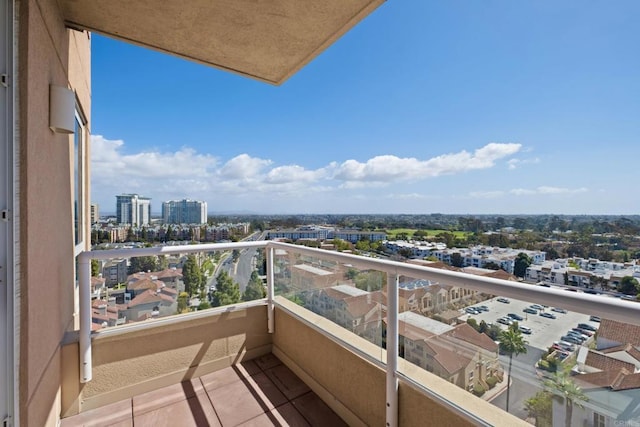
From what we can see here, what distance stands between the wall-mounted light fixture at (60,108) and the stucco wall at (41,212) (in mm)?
60

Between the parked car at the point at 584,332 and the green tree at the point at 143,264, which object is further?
the green tree at the point at 143,264

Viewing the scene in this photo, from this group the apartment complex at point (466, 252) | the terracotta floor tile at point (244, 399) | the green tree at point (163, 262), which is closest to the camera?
the terracotta floor tile at point (244, 399)

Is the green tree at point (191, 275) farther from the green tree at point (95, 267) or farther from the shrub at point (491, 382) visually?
the shrub at point (491, 382)

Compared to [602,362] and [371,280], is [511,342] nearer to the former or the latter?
A: [602,362]

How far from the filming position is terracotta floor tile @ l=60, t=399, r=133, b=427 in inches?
85.8

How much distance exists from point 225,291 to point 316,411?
1452 mm

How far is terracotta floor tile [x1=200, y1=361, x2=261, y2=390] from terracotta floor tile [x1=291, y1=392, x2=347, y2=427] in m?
0.66

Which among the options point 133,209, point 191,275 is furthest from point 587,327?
point 133,209

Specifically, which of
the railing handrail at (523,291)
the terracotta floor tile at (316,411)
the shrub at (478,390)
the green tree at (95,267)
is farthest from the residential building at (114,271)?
the shrub at (478,390)

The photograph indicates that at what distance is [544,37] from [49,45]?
13608 millimetres

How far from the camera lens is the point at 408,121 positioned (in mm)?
19656

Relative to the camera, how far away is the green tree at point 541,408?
1.19m

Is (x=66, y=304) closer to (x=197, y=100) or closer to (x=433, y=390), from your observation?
(x=433, y=390)

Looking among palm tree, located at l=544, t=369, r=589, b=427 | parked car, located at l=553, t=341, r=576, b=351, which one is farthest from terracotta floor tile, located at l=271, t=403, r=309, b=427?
parked car, located at l=553, t=341, r=576, b=351
